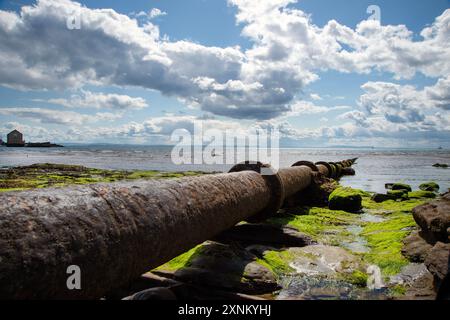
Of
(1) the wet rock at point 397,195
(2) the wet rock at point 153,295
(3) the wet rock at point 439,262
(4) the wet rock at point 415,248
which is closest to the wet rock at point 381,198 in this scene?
(1) the wet rock at point 397,195

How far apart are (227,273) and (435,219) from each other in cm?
324

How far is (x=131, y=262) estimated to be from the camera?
2.78 meters

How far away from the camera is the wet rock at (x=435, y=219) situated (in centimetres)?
477

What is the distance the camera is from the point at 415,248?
5320 mm

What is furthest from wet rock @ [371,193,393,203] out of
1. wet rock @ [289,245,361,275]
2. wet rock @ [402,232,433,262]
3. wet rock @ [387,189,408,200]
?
wet rock @ [289,245,361,275]

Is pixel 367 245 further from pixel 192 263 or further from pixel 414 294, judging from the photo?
pixel 192 263

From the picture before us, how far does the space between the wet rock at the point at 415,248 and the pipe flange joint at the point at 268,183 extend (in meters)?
2.46

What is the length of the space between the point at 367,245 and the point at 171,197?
4780 millimetres

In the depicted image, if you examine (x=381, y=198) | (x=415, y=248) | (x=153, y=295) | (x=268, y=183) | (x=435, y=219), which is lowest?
(x=381, y=198)

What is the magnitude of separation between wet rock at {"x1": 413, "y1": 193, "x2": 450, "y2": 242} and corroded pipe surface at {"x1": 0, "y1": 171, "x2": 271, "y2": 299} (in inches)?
136

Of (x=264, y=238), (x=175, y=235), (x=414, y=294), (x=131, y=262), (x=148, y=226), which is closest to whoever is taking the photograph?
(x=131, y=262)

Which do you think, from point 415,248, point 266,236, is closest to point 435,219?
point 415,248

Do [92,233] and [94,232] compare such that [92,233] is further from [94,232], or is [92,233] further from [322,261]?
[322,261]
